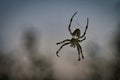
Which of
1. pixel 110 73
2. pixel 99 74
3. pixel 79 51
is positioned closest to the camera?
pixel 79 51

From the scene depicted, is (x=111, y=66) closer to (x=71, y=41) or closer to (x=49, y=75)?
(x=49, y=75)

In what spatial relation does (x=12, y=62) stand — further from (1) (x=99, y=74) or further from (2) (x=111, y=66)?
(2) (x=111, y=66)

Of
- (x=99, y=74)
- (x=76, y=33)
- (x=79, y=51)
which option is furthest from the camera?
(x=99, y=74)

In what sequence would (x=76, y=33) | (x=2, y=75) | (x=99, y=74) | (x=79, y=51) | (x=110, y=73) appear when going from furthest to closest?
(x=110, y=73) → (x=99, y=74) → (x=2, y=75) → (x=79, y=51) → (x=76, y=33)

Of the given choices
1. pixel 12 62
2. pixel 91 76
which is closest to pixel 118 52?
pixel 91 76

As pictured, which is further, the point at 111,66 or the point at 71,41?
the point at 111,66

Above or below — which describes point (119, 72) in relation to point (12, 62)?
below

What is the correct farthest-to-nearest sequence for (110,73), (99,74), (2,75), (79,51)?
(110,73)
(99,74)
(2,75)
(79,51)

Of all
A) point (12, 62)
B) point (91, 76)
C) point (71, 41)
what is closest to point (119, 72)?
point (91, 76)

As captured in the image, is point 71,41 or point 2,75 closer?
point 71,41
